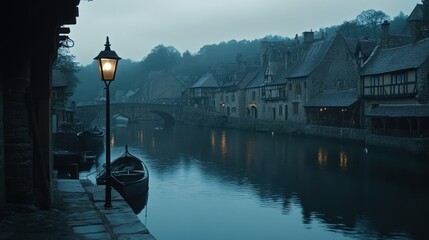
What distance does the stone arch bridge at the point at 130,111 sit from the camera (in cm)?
7906

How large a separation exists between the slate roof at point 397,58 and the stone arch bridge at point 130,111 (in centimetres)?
4647

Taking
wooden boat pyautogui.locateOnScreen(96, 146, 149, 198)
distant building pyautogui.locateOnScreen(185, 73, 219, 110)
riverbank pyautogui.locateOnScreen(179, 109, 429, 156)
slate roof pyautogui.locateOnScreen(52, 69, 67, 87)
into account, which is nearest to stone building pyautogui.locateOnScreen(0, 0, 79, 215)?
wooden boat pyautogui.locateOnScreen(96, 146, 149, 198)

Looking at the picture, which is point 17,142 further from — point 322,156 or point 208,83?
point 208,83

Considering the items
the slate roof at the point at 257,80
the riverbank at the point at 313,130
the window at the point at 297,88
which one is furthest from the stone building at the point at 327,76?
the slate roof at the point at 257,80

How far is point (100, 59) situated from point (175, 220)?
937 cm

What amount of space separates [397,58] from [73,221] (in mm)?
42059

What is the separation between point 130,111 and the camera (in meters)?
87.1

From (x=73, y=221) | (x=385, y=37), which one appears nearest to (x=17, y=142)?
(x=73, y=221)

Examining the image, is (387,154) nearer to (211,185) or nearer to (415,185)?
(415,185)

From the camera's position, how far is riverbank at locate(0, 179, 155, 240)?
8.05 metres

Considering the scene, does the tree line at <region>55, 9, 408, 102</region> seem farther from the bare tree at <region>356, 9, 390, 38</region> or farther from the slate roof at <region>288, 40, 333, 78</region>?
the slate roof at <region>288, 40, 333, 78</region>

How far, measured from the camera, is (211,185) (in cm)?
2609

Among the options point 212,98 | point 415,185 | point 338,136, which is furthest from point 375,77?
point 212,98

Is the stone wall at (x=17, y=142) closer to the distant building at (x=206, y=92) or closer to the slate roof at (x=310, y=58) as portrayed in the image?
the slate roof at (x=310, y=58)
